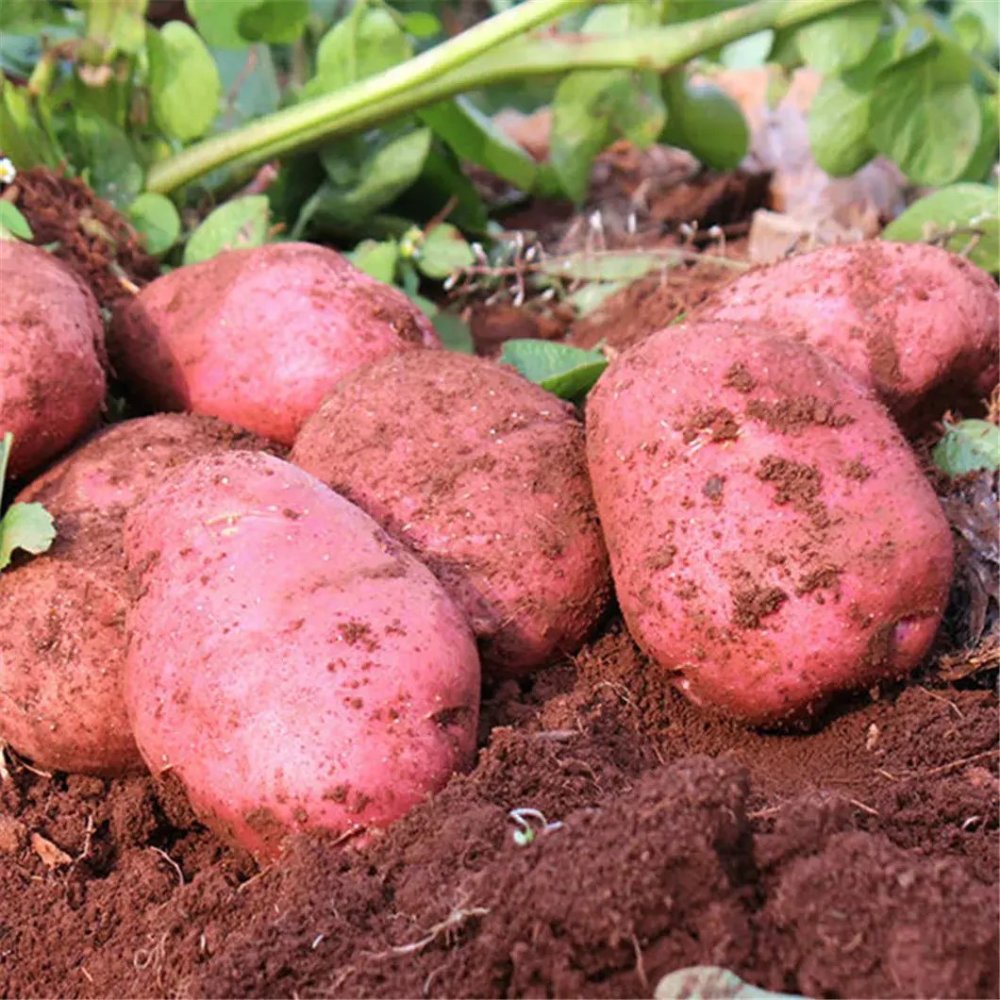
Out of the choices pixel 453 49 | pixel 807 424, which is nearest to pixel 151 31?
pixel 453 49

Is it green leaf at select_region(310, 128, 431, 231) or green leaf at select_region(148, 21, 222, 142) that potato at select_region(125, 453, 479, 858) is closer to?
green leaf at select_region(148, 21, 222, 142)

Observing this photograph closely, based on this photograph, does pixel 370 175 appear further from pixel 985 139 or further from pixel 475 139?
pixel 985 139

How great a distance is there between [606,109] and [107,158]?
1.03 metres

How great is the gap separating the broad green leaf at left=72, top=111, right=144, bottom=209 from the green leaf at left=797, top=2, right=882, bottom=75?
54.1 inches

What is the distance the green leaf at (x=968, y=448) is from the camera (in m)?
1.95

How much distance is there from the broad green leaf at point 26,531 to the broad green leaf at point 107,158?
121 centimetres

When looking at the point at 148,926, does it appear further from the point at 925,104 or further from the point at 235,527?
the point at 925,104

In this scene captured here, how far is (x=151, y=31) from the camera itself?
277cm

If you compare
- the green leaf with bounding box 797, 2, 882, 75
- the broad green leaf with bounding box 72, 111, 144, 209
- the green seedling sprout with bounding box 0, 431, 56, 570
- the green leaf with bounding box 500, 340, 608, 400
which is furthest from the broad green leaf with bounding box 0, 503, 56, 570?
the green leaf with bounding box 797, 2, 882, 75

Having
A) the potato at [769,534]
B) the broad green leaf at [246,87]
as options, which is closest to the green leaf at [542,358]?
the potato at [769,534]

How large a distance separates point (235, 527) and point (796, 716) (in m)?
0.70

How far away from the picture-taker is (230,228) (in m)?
2.67

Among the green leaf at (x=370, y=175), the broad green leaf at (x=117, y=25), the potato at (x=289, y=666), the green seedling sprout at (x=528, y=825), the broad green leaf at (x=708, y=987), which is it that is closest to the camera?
the broad green leaf at (x=708, y=987)

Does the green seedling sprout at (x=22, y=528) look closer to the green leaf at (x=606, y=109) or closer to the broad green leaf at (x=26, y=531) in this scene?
the broad green leaf at (x=26, y=531)
